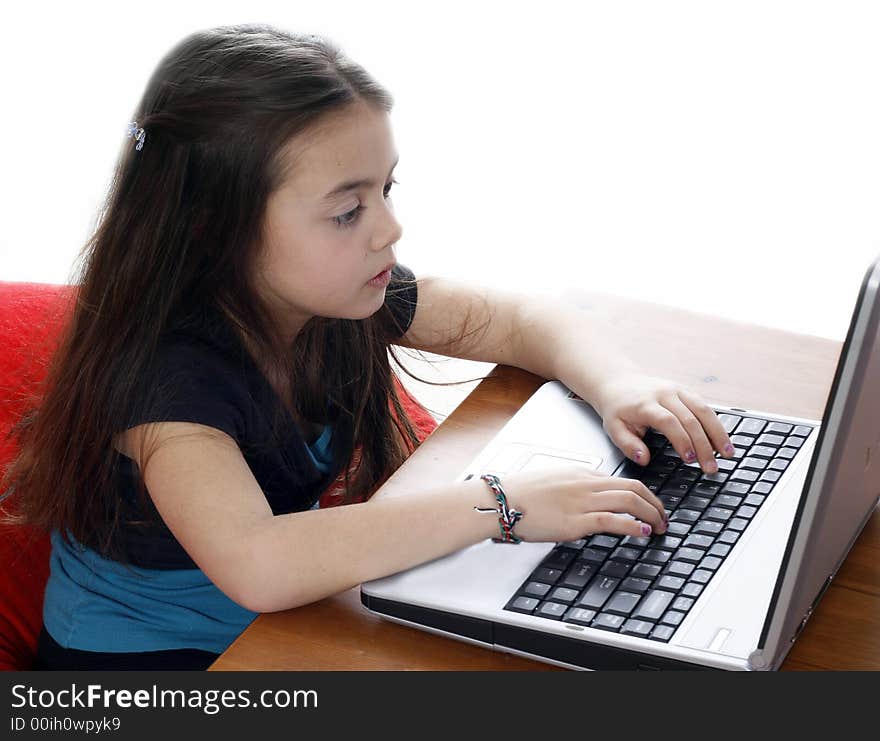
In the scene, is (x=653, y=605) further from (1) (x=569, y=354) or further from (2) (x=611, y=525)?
(1) (x=569, y=354)

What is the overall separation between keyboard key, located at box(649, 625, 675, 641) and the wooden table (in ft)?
0.27

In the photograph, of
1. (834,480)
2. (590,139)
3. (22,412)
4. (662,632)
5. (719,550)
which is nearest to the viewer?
(834,480)

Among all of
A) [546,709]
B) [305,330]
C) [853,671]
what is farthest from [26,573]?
[853,671]

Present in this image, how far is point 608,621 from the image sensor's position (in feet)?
2.98

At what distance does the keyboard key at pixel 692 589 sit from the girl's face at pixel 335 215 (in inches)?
16.5

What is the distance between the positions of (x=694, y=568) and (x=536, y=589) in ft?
0.40

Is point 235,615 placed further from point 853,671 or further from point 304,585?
point 853,671

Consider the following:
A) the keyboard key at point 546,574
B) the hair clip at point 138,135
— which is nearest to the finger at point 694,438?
the keyboard key at point 546,574

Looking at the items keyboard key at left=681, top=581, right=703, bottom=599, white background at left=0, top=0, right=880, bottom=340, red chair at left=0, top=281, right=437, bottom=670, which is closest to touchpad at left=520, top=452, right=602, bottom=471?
keyboard key at left=681, top=581, right=703, bottom=599

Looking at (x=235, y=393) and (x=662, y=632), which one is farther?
(x=235, y=393)

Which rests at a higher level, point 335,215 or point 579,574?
point 335,215

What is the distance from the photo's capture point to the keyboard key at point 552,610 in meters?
0.92

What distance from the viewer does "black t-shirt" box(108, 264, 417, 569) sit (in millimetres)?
A: 1103

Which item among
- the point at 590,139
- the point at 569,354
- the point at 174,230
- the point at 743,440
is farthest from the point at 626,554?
the point at 590,139
